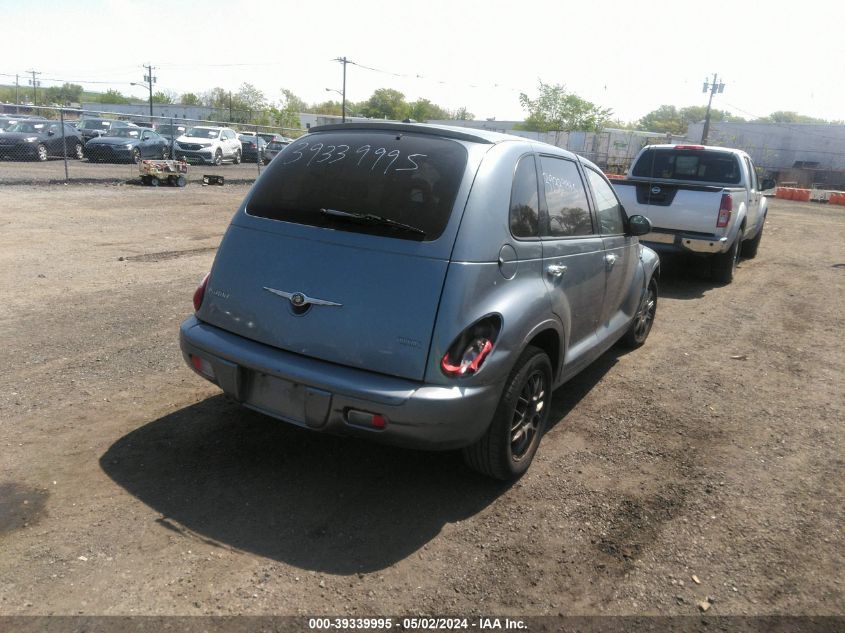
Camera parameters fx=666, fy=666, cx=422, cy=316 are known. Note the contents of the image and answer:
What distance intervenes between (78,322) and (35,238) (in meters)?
4.80

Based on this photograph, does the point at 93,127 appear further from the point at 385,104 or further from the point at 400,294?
the point at 385,104

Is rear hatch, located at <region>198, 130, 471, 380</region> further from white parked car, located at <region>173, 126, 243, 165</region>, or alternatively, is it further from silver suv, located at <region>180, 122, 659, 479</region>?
white parked car, located at <region>173, 126, 243, 165</region>

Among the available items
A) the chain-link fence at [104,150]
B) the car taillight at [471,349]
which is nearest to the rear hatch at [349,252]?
the car taillight at [471,349]

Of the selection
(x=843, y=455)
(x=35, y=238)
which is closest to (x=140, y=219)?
(x=35, y=238)

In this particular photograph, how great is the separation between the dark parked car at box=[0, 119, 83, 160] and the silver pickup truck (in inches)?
749

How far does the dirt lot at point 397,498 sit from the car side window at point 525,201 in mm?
1417

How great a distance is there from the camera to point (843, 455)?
14.2 feet

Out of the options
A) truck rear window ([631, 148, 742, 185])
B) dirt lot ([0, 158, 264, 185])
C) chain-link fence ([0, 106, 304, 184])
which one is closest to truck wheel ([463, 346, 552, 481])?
truck rear window ([631, 148, 742, 185])

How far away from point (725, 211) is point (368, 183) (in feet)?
22.1

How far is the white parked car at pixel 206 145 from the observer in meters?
26.5

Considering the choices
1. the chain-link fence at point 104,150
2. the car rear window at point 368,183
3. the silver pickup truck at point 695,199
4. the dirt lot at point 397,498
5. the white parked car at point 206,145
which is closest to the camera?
the dirt lot at point 397,498

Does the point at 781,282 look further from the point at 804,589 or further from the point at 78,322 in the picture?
the point at 78,322

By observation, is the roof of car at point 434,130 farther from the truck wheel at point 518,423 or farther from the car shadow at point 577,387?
the car shadow at point 577,387

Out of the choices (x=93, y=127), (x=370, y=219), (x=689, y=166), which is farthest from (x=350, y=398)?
(x=93, y=127)
